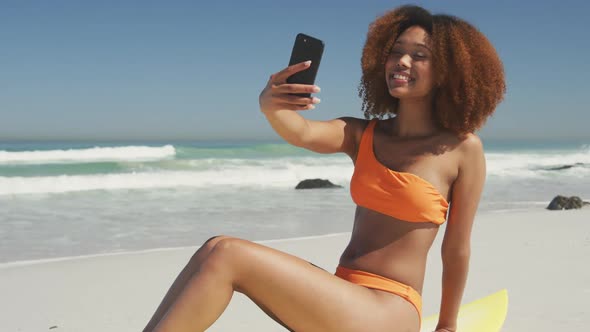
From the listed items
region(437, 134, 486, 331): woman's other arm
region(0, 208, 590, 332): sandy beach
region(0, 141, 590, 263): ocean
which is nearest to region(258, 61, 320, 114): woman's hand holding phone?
region(437, 134, 486, 331): woman's other arm

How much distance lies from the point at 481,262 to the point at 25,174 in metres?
17.0

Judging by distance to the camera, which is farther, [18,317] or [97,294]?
[97,294]

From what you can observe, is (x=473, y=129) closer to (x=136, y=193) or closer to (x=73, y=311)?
(x=73, y=311)

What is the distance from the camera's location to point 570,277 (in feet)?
16.0

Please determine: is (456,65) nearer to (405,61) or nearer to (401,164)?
(405,61)

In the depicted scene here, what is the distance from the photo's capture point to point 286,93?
233 cm

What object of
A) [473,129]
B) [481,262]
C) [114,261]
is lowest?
[114,261]

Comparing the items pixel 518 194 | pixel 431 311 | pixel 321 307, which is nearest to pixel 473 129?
pixel 321 307

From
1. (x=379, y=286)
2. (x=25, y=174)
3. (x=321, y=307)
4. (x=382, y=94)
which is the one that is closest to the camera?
(x=321, y=307)

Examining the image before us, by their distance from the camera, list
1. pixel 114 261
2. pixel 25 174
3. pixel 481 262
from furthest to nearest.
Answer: pixel 25 174
pixel 114 261
pixel 481 262

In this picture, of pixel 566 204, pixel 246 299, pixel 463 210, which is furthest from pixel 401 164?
pixel 566 204

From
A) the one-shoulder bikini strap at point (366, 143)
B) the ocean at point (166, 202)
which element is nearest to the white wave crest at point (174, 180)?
the ocean at point (166, 202)

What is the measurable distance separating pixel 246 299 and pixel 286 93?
2628mm

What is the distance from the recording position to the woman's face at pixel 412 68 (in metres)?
2.67
